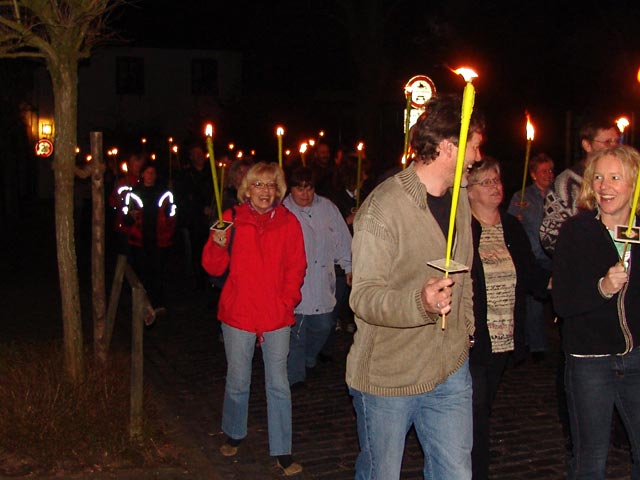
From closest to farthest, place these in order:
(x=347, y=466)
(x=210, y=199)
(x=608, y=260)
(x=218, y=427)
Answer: (x=608, y=260), (x=347, y=466), (x=218, y=427), (x=210, y=199)

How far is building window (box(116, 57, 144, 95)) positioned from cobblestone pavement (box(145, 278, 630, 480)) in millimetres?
43585

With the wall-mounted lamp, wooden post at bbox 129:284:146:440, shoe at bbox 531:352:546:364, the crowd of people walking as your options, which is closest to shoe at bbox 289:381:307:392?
the crowd of people walking

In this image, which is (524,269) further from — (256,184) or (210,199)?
(210,199)

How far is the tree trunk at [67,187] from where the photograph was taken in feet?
23.6

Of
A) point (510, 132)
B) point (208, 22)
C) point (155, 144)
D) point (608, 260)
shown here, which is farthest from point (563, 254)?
point (208, 22)

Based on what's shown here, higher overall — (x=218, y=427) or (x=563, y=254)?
(x=563, y=254)

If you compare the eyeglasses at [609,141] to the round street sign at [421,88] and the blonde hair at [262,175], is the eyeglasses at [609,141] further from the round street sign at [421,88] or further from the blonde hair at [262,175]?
the round street sign at [421,88]

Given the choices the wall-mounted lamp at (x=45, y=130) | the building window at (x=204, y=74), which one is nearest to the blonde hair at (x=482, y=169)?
the wall-mounted lamp at (x=45, y=130)

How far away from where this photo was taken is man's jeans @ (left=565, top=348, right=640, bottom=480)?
4.82 m

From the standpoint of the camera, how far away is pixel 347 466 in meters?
6.55

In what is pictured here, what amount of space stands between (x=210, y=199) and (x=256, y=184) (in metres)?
7.94

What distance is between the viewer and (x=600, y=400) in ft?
15.8

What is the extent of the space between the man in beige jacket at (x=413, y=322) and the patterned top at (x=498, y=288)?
1410 mm

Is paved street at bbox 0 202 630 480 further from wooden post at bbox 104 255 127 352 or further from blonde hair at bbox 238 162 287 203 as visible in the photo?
blonde hair at bbox 238 162 287 203
